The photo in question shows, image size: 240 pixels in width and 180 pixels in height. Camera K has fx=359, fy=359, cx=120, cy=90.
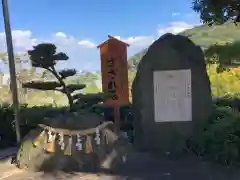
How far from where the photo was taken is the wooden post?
8.25 m

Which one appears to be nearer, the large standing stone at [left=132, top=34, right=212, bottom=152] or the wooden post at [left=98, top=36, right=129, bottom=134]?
the large standing stone at [left=132, top=34, right=212, bottom=152]

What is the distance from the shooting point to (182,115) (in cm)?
682

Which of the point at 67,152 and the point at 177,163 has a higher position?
the point at 67,152

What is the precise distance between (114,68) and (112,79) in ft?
0.85

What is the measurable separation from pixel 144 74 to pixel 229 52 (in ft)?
5.39

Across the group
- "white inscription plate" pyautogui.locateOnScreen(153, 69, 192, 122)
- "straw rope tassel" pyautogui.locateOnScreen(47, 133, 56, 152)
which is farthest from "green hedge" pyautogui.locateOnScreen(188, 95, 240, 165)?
"straw rope tassel" pyautogui.locateOnScreen(47, 133, 56, 152)

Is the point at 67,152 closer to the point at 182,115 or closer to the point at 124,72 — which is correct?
the point at 182,115

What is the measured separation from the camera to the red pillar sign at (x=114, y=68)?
8.25 m

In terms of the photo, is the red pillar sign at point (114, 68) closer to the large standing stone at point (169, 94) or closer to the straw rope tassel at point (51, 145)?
the large standing stone at point (169, 94)

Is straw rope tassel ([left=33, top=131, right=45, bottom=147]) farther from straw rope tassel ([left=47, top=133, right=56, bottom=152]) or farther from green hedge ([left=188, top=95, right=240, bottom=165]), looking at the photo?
green hedge ([left=188, top=95, right=240, bottom=165])

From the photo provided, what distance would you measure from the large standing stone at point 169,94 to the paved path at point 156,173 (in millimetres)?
959

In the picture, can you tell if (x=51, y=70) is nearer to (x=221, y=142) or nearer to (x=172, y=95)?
(x=172, y=95)

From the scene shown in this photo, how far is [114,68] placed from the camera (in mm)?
8242

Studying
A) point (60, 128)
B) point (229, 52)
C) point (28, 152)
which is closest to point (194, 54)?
point (229, 52)
